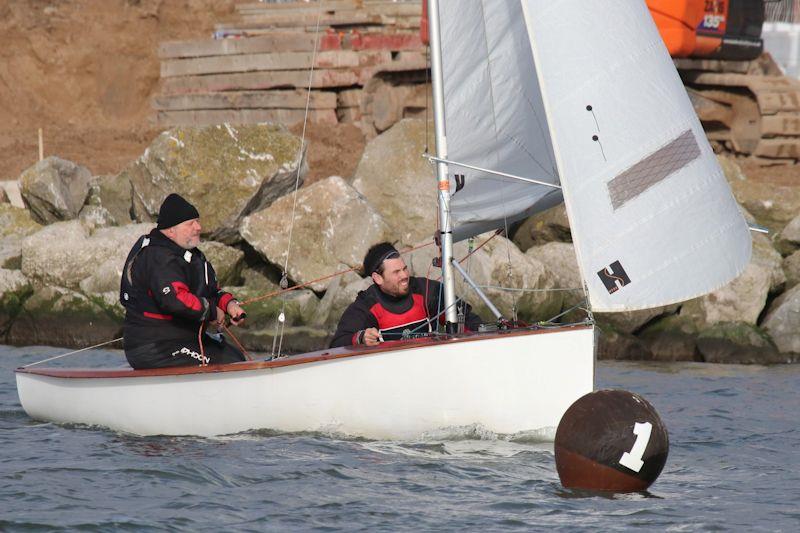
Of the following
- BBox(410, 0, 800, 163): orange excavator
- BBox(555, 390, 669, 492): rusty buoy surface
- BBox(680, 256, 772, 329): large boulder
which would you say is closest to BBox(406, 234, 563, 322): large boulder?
BBox(680, 256, 772, 329): large boulder

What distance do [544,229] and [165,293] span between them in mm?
7295

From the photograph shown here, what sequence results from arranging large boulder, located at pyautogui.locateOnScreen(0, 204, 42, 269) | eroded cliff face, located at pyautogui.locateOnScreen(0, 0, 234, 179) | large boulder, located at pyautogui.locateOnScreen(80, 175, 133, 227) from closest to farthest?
1. large boulder, located at pyautogui.locateOnScreen(0, 204, 42, 269)
2. large boulder, located at pyautogui.locateOnScreen(80, 175, 133, 227)
3. eroded cliff face, located at pyautogui.locateOnScreen(0, 0, 234, 179)

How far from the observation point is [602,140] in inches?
293

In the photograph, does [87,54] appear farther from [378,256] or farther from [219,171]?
[378,256]

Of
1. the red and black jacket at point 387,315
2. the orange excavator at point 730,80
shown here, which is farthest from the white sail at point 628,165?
the orange excavator at point 730,80

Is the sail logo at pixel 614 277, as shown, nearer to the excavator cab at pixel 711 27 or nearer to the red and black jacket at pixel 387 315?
the red and black jacket at pixel 387 315

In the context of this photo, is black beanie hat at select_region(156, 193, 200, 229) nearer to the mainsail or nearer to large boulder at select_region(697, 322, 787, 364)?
the mainsail

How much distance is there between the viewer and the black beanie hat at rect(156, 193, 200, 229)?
812cm

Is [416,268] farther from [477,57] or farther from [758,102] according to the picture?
[758,102]

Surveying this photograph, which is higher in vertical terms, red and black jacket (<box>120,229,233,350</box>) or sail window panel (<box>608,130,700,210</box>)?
sail window panel (<box>608,130,700,210</box>)

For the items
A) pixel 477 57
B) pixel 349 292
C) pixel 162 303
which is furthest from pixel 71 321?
pixel 477 57

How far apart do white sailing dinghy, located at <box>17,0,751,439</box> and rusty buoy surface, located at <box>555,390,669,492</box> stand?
0.68 m

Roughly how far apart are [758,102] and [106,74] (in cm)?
1513

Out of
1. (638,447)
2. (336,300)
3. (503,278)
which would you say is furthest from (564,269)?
(638,447)
